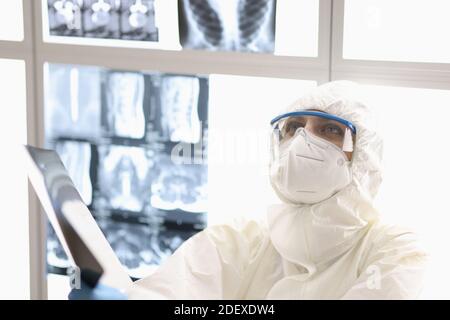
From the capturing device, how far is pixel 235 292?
1.91 metres

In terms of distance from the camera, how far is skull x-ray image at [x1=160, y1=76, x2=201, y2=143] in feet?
8.23

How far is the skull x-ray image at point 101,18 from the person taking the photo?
2.55 m

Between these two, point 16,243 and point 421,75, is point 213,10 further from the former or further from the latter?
point 16,243

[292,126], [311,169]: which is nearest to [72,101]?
[292,126]

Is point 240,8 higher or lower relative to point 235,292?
higher

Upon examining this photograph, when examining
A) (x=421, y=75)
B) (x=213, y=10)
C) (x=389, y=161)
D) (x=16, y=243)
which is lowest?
(x=16, y=243)

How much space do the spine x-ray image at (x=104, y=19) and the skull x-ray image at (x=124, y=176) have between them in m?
0.37

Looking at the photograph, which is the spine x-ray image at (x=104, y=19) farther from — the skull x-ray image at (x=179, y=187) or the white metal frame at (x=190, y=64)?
the skull x-ray image at (x=179, y=187)

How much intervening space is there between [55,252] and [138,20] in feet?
2.80

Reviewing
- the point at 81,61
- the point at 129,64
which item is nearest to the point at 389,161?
the point at 129,64

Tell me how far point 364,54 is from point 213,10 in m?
0.48
